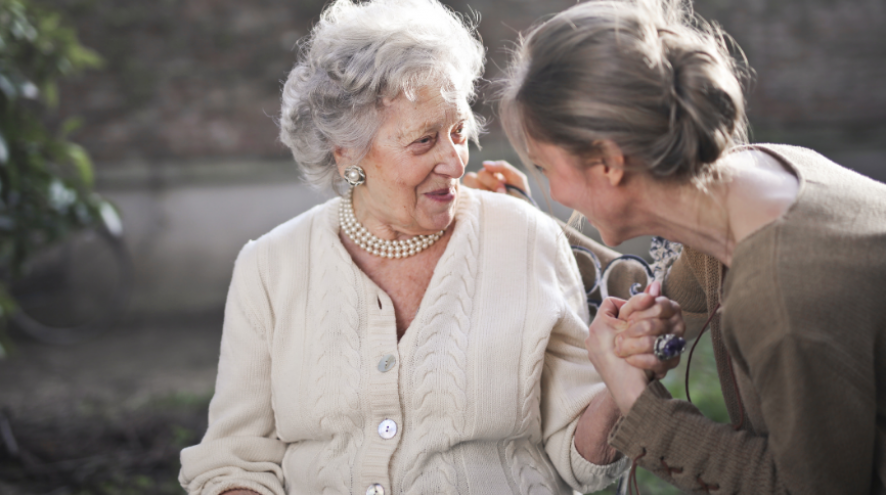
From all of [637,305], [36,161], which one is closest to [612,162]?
[637,305]

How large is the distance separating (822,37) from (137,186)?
7.23 meters

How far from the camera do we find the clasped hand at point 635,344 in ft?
4.97

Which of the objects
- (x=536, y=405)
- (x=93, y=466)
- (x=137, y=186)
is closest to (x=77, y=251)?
(x=137, y=186)

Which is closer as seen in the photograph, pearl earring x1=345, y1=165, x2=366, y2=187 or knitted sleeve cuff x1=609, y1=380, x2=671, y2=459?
knitted sleeve cuff x1=609, y1=380, x2=671, y2=459

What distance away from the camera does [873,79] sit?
7809 millimetres

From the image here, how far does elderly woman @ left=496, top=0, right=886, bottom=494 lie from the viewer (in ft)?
4.09

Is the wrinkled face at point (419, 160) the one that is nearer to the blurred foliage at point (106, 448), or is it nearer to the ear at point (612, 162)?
the ear at point (612, 162)

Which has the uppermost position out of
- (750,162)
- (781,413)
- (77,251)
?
(77,251)

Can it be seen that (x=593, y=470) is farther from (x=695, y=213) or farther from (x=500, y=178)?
(x=500, y=178)

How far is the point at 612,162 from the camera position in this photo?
4.57 feet

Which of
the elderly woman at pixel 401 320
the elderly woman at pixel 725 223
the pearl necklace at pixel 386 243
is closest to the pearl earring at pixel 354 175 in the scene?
the elderly woman at pixel 401 320

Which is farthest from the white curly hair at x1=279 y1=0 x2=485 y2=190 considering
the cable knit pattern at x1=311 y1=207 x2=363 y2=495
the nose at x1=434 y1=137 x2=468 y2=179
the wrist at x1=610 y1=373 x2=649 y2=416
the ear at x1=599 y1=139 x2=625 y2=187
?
the wrist at x1=610 y1=373 x2=649 y2=416

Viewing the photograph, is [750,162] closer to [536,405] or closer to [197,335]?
[536,405]

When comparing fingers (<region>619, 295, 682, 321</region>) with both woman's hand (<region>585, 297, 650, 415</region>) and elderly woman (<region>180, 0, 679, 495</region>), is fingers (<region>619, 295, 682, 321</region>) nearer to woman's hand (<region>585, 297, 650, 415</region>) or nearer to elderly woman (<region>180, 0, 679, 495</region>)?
woman's hand (<region>585, 297, 650, 415</region>)
